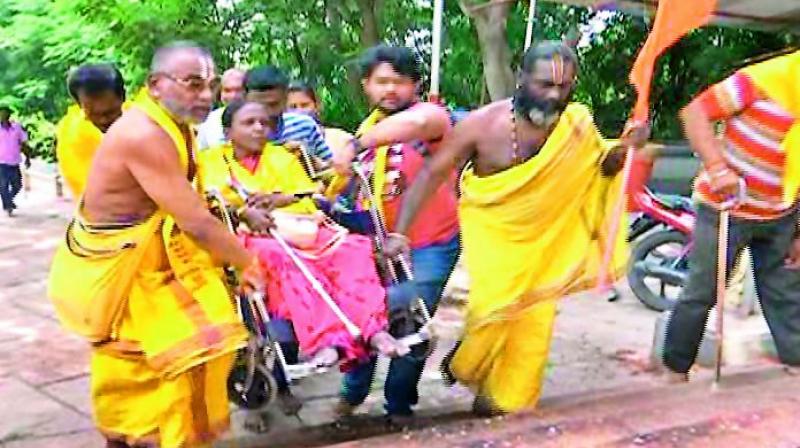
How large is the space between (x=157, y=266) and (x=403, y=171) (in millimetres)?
1122

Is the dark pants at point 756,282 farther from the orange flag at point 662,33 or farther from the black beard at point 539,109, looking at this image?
the black beard at point 539,109

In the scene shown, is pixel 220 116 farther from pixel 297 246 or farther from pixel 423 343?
pixel 423 343

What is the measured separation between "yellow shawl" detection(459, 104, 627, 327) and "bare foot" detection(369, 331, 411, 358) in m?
0.51

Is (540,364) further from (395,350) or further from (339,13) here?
(339,13)

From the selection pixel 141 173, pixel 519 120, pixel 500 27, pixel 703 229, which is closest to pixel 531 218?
pixel 519 120

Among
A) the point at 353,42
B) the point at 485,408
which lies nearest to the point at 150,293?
the point at 485,408

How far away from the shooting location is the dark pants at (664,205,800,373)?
3.91 metres

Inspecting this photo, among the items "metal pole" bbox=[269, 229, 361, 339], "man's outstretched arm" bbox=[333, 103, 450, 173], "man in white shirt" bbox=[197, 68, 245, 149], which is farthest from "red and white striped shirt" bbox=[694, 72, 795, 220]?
"man in white shirt" bbox=[197, 68, 245, 149]

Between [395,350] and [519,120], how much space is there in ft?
3.22

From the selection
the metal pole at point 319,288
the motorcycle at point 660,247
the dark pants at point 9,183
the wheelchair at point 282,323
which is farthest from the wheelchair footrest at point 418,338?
the dark pants at point 9,183

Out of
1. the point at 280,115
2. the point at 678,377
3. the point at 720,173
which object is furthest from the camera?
the point at 280,115

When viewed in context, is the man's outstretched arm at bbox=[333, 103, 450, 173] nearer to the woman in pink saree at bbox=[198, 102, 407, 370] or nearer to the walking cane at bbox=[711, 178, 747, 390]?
the woman in pink saree at bbox=[198, 102, 407, 370]

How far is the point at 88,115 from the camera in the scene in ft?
14.2

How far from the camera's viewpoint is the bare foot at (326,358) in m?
3.43
